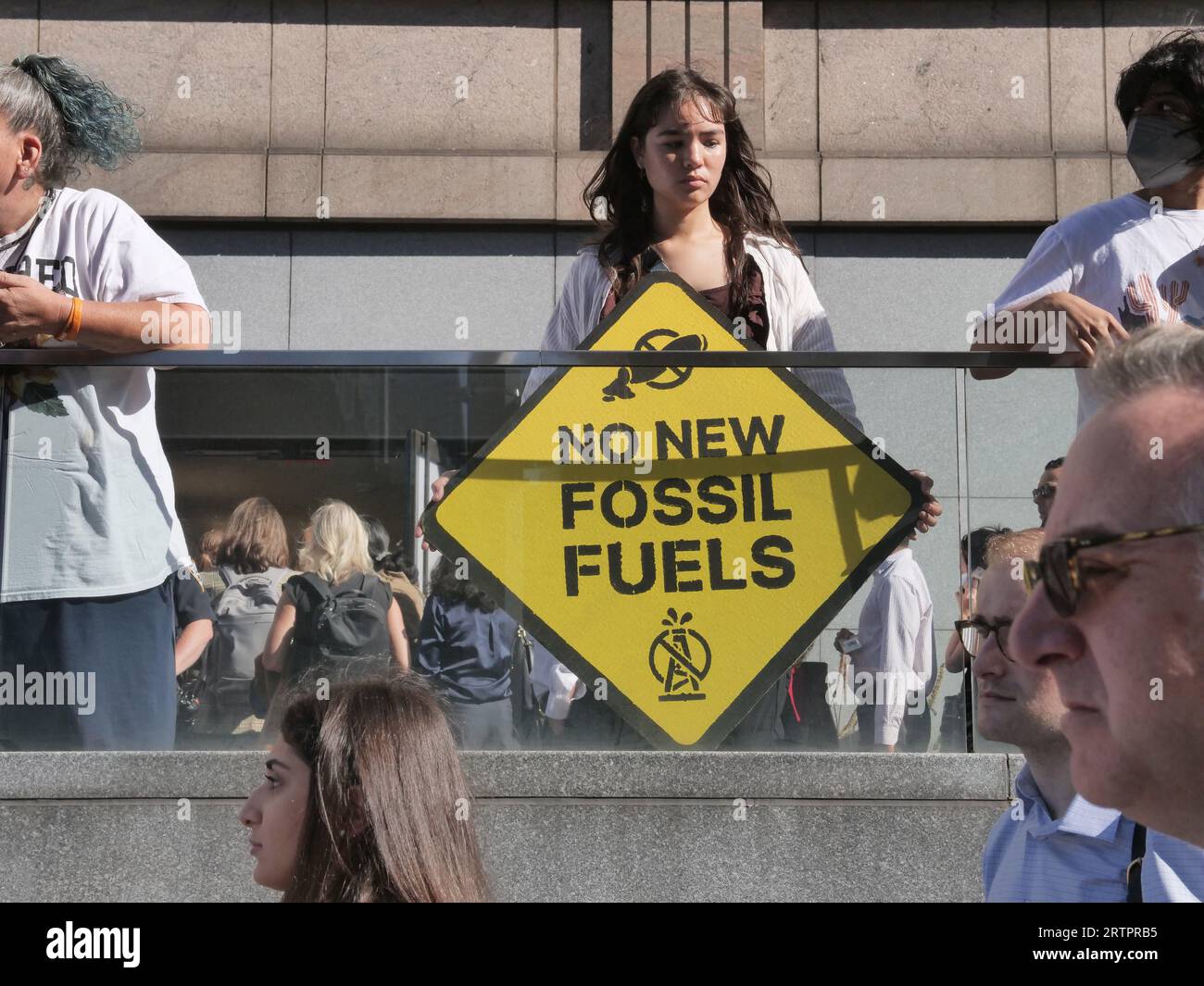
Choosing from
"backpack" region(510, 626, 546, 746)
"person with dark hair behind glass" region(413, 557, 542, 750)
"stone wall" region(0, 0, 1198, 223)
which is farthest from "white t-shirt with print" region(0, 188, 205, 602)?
"stone wall" region(0, 0, 1198, 223)

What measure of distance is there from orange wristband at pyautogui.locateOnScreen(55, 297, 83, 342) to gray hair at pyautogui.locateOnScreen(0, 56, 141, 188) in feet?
1.36

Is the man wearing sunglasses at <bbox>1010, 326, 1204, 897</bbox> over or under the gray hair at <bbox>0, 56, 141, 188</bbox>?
under

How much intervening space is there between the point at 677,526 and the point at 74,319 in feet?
6.06

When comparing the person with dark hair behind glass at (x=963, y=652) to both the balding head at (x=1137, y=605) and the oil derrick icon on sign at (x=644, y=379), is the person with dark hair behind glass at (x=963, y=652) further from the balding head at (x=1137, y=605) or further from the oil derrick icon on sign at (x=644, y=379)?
the balding head at (x=1137, y=605)

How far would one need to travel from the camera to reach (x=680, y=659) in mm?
4520

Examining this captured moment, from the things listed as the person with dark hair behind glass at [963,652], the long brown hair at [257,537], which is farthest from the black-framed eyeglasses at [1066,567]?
the long brown hair at [257,537]

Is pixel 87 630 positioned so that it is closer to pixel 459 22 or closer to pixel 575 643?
pixel 575 643

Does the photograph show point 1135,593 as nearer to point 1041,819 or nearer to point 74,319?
point 1041,819

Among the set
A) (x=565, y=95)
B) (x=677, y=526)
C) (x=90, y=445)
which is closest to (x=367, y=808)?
(x=677, y=526)

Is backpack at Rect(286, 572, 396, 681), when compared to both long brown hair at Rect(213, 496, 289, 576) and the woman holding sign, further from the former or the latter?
the woman holding sign

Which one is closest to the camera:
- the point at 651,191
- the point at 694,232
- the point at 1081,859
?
the point at 1081,859

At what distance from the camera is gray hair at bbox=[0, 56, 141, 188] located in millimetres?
4340
